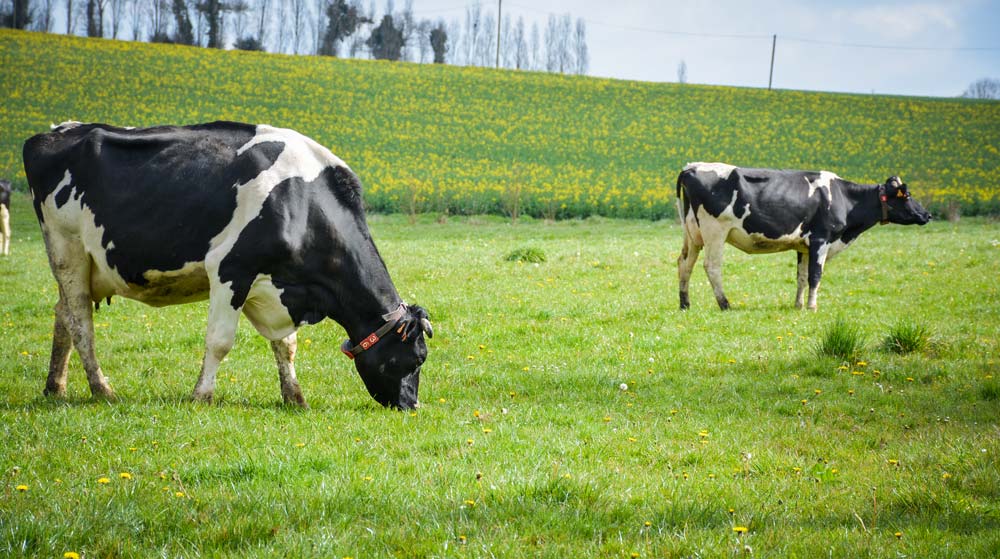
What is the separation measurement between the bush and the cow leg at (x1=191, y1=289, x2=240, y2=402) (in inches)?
479

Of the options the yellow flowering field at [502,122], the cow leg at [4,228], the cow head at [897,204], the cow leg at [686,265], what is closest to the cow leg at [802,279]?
the cow leg at [686,265]

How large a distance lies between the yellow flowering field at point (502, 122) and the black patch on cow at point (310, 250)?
2444 centimetres

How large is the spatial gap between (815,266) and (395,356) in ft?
30.0

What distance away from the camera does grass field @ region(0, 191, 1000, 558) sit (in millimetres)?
4488

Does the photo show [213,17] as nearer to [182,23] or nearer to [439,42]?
[182,23]

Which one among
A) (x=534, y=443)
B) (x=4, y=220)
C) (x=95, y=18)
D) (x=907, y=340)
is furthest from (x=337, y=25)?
(x=534, y=443)

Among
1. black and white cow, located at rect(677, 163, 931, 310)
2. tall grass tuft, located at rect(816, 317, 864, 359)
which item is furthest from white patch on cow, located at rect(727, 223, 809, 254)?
tall grass tuft, located at rect(816, 317, 864, 359)

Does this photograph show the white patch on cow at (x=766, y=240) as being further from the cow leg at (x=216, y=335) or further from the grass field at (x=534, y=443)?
the cow leg at (x=216, y=335)

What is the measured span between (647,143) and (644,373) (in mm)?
42961

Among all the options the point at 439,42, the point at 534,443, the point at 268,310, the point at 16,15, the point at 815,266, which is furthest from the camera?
the point at 439,42

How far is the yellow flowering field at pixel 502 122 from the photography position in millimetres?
37997

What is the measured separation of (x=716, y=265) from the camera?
14.0 metres

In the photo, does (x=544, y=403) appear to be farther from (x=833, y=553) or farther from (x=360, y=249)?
(x=833, y=553)

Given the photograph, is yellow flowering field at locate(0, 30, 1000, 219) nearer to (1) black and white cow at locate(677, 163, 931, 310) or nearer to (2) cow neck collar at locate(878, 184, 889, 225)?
(1) black and white cow at locate(677, 163, 931, 310)
